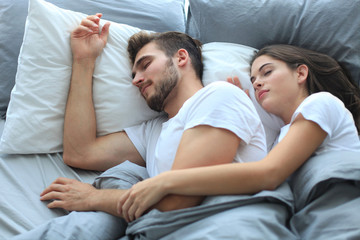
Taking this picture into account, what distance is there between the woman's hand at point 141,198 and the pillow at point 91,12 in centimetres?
84

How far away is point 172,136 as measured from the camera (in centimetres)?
115

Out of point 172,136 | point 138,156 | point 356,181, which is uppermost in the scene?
point 356,181

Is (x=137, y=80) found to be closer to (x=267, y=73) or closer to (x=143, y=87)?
(x=143, y=87)

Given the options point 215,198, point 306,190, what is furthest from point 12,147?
point 306,190

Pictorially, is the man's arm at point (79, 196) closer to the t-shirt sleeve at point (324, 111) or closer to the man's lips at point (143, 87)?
the man's lips at point (143, 87)

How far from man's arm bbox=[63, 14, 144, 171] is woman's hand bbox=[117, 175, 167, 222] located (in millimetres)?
391

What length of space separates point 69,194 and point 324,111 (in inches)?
32.2

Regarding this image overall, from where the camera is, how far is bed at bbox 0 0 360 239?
878 mm

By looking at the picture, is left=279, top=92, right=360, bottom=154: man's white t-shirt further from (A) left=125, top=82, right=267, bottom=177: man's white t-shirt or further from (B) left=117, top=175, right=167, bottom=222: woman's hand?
(B) left=117, top=175, right=167, bottom=222: woman's hand

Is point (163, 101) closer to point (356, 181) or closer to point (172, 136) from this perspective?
point (172, 136)

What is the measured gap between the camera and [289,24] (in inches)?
57.9

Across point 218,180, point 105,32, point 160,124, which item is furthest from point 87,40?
point 218,180

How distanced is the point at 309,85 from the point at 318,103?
27 centimetres

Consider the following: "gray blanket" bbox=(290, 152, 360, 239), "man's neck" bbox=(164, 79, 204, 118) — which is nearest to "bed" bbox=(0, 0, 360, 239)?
"gray blanket" bbox=(290, 152, 360, 239)
